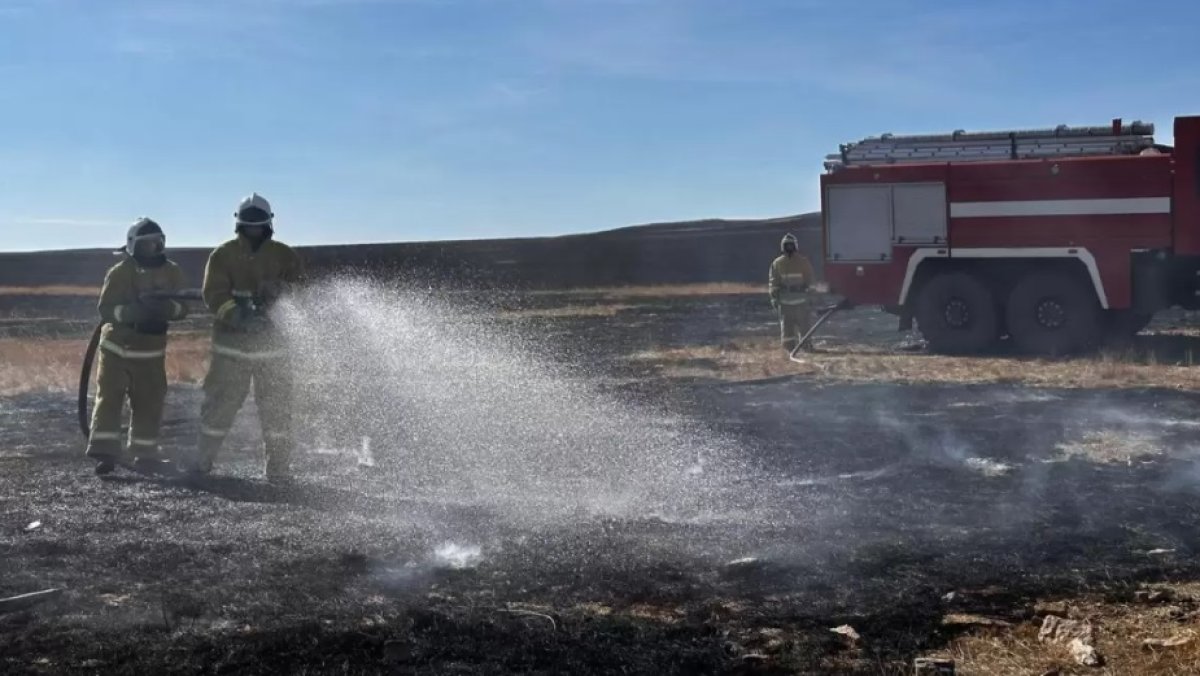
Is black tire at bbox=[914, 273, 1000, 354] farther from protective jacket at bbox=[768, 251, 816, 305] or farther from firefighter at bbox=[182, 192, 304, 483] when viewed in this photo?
firefighter at bbox=[182, 192, 304, 483]

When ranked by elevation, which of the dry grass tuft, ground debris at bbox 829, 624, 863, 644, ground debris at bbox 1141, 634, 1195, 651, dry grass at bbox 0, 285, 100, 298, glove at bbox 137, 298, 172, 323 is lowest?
ground debris at bbox 829, 624, 863, 644

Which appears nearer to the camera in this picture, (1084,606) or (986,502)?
(1084,606)

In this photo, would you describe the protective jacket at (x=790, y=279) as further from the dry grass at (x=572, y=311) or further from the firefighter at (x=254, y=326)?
the dry grass at (x=572, y=311)

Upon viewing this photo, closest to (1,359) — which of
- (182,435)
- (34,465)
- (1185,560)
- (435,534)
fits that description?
(182,435)

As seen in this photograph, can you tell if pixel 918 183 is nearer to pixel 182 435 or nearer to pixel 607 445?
pixel 607 445

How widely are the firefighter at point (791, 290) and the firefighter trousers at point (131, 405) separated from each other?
28.2 ft

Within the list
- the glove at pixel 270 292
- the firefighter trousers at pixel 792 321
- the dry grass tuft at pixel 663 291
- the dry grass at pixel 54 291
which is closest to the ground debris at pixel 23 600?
the glove at pixel 270 292

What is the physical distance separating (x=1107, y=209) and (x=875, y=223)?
2914 millimetres

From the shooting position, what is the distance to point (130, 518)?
687 cm

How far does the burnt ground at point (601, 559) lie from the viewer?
4.57 m

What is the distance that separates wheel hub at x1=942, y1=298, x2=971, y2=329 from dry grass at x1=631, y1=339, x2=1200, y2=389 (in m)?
0.60

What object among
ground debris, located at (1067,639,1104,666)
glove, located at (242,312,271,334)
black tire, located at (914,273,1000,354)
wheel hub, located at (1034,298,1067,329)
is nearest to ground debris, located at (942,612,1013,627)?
ground debris, located at (1067,639,1104,666)

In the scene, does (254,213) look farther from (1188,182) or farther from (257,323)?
(1188,182)

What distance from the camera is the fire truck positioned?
1417cm
